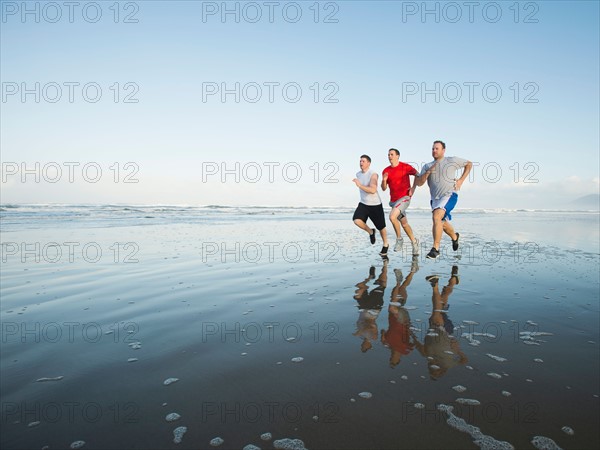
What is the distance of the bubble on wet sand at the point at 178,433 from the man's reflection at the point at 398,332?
5.15 ft

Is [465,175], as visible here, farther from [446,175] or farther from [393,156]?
[393,156]

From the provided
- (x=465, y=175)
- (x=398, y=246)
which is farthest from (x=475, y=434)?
(x=398, y=246)

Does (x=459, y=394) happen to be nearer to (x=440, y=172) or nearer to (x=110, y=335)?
(x=110, y=335)

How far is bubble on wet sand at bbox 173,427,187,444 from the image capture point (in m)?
1.89

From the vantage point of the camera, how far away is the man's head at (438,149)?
8.44 meters

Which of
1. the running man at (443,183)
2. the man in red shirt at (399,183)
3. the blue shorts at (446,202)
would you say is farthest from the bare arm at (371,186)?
the blue shorts at (446,202)

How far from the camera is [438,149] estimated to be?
8.45 meters

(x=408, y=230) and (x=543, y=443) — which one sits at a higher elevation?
(x=408, y=230)

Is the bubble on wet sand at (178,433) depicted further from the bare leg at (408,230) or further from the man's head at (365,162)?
the man's head at (365,162)

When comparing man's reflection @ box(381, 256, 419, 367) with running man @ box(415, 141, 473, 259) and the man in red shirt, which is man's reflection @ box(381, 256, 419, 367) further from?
the man in red shirt

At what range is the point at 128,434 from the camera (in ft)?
6.31

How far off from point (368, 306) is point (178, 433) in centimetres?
284

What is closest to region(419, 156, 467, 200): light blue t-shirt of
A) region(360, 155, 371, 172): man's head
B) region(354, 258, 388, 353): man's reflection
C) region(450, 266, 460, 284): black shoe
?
region(360, 155, 371, 172): man's head

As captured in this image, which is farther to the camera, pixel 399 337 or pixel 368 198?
pixel 368 198
